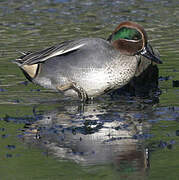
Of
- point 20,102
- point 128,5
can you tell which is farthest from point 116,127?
point 128,5

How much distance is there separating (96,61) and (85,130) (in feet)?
4.05

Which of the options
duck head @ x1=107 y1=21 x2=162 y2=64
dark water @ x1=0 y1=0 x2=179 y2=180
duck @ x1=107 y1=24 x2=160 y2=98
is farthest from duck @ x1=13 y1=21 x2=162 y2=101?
duck @ x1=107 y1=24 x2=160 y2=98

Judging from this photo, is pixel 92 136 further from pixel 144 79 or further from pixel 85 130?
pixel 144 79

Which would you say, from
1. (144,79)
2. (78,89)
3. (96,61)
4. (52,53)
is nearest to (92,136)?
(96,61)

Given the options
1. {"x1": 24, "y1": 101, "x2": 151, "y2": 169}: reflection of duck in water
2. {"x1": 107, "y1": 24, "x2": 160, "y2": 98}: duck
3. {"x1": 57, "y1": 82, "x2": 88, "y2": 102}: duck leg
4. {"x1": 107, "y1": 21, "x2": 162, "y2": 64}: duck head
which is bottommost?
{"x1": 24, "y1": 101, "x2": 151, "y2": 169}: reflection of duck in water

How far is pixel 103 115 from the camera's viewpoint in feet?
21.6

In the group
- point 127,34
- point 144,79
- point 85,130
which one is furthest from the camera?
point 144,79

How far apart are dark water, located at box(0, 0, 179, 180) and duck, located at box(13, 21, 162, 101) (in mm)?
227

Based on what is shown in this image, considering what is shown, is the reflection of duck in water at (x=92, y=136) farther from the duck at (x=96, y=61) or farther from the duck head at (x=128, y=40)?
the duck head at (x=128, y=40)

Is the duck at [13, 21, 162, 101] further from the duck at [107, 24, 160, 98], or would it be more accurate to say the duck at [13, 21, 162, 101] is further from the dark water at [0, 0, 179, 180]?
the duck at [107, 24, 160, 98]

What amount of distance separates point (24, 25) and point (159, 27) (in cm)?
276

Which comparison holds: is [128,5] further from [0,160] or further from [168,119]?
[0,160]

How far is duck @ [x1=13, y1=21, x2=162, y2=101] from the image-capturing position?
693 centimetres

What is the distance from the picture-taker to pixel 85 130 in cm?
592
